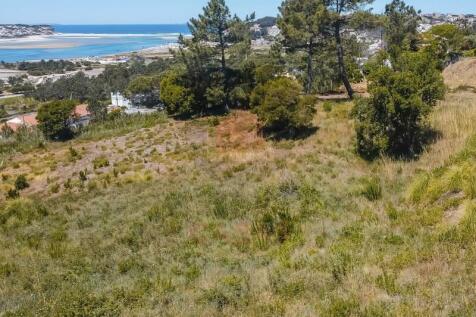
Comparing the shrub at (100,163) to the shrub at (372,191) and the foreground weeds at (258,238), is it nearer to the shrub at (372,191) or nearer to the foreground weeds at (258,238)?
the foreground weeds at (258,238)

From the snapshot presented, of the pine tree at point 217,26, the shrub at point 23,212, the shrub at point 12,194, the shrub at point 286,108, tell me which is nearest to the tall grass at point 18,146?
the shrub at point 12,194

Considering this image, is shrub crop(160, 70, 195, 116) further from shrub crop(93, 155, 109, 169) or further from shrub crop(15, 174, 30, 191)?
shrub crop(15, 174, 30, 191)

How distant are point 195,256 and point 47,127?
96.9 ft

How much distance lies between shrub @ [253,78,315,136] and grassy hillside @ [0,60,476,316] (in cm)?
154

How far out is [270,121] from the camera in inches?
880

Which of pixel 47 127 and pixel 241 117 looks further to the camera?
Result: pixel 47 127

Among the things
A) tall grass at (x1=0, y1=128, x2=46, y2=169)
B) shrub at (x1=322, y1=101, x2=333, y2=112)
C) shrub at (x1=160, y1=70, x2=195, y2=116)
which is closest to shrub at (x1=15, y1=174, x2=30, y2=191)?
tall grass at (x1=0, y1=128, x2=46, y2=169)

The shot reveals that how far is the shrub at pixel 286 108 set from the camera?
71.2 ft

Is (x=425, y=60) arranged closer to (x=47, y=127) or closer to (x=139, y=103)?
(x=47, y=127)

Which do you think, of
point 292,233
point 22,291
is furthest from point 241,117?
point 22,291

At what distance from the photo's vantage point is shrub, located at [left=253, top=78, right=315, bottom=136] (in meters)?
21.7

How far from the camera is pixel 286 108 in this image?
21891mm

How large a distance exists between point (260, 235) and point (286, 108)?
12.7 meters

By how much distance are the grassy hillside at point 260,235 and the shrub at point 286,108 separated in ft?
5.06
